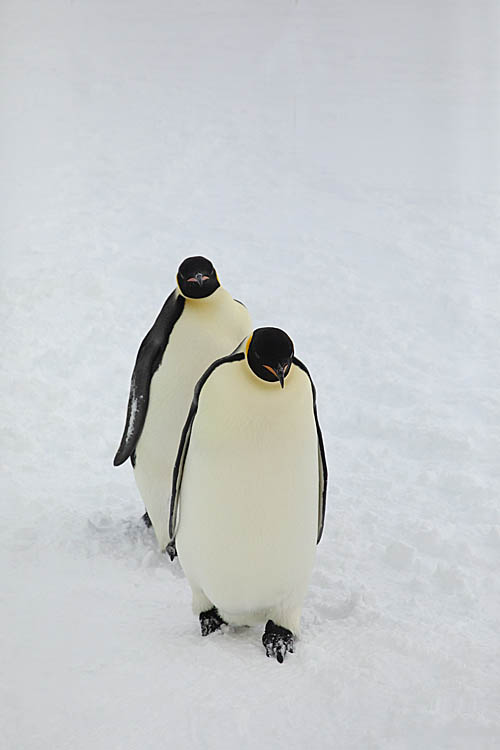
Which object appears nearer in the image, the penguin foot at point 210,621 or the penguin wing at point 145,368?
the penguin foot at point 210,621

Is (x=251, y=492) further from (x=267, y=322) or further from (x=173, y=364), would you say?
(x=267, y=322)

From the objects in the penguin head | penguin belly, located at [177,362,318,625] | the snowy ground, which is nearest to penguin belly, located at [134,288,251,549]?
the snowy ground

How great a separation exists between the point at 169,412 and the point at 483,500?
2.90 feet

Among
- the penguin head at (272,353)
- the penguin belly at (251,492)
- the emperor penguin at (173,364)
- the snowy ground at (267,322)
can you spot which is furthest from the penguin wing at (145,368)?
the penguin head at (272,353)

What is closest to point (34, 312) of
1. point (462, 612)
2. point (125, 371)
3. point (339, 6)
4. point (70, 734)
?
point (125, 371)

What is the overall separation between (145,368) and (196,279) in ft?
0.73

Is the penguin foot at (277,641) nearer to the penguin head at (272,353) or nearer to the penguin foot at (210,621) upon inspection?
the penguin foot at (210,621)

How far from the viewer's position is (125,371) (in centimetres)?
281

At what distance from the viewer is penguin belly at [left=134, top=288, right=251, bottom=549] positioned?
1.69 m

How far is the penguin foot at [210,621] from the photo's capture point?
1.43 m

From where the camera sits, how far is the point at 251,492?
1329mm

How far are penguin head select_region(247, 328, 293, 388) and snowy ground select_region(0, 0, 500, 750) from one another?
0.46 metres

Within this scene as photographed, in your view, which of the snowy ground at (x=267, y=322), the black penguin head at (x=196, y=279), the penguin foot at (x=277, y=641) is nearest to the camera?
the snowy ground at (x=267, y=322)

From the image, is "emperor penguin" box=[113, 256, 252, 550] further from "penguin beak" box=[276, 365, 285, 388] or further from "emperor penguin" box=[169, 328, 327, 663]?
"penguin beak" box=[276, 365, 285, 388]
